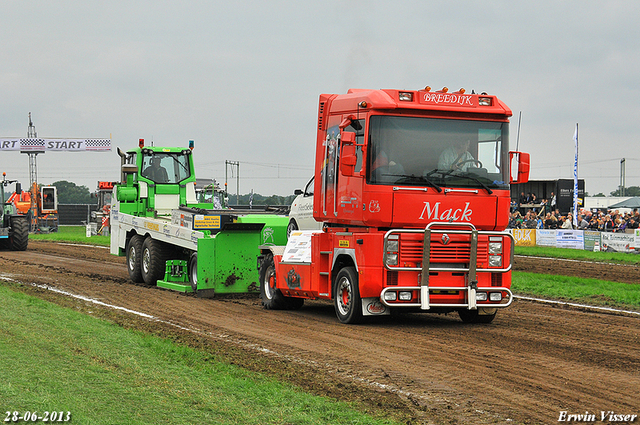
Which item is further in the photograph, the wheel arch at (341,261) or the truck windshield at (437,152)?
the wheel arch at (341,261)

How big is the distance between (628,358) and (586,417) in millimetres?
2941

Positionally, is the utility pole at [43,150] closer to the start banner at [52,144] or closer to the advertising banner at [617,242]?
the start banner at [52,144]

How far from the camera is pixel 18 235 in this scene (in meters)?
30.8

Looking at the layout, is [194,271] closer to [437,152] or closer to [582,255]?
[437,152]

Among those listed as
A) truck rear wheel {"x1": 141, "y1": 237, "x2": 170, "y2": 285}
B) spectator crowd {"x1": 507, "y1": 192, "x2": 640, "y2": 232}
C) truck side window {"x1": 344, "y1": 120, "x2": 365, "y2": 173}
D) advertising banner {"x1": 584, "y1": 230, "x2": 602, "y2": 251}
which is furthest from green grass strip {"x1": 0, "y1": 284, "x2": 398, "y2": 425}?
spectator crowd {"x1": 507, "y1": 192, "x2": 640, "y2": 232}

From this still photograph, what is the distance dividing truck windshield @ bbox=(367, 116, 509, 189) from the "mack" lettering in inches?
12.9

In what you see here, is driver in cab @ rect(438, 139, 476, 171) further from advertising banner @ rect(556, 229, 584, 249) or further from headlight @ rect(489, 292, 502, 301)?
advertising banner @ rect(556, 229, 584, 249)

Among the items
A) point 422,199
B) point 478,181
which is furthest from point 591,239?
point 422,199

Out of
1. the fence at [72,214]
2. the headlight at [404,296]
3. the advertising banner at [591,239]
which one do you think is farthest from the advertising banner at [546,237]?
the fence at [72,214]

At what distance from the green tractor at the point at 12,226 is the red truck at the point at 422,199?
74.1 ft

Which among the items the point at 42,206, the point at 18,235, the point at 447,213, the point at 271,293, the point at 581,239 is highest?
the point at 447,213

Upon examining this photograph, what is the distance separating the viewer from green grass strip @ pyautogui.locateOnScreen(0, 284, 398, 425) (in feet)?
20.0

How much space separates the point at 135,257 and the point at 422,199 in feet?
32.6

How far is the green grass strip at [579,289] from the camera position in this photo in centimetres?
1576
